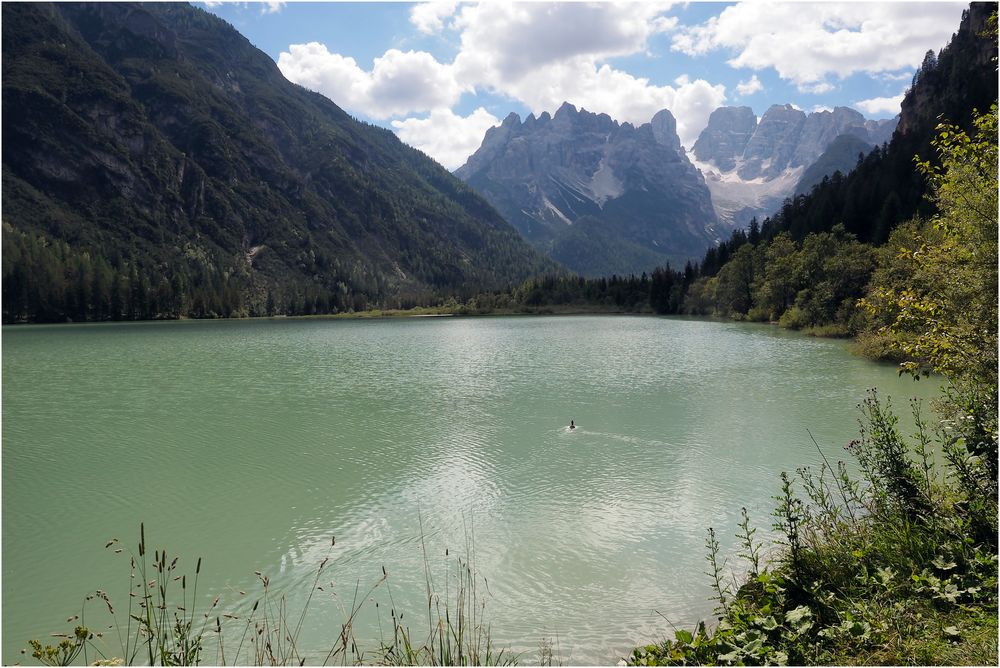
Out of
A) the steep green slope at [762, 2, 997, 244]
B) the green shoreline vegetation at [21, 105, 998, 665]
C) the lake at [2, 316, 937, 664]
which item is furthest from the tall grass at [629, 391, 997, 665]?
the steep green slope at [762, 2, 997, 244]

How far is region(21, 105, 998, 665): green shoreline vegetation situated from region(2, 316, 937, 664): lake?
0.81m

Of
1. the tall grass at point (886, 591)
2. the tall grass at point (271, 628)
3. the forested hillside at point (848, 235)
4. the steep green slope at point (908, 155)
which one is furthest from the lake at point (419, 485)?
the steep green slope at point (908, 155)

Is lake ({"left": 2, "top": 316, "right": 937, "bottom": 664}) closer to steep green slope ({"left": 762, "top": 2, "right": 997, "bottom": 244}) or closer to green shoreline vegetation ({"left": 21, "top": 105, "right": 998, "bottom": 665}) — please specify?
green shoreline vegetation ({"left": 21, "top": 105, "right": 998, "bottom": 665})

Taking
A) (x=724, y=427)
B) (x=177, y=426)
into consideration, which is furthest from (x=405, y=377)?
(x=724, y=427)

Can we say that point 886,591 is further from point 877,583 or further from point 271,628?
point 271,628

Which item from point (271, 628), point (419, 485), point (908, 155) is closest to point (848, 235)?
point (908, 155)

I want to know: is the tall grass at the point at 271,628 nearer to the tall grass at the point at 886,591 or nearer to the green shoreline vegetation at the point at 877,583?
the green shoreline vegetation at the point at 877,583

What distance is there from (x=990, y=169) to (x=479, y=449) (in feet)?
62.1

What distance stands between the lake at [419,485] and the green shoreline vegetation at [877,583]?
807 millimetres

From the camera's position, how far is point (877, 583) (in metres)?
8.55

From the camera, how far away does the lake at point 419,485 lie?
12234mm

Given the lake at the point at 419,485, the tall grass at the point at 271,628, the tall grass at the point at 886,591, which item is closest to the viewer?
the tall grass at the point at 886,591

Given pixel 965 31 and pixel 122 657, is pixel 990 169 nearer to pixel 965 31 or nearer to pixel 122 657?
pixel 122 657

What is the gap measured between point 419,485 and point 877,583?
14.3 metres
